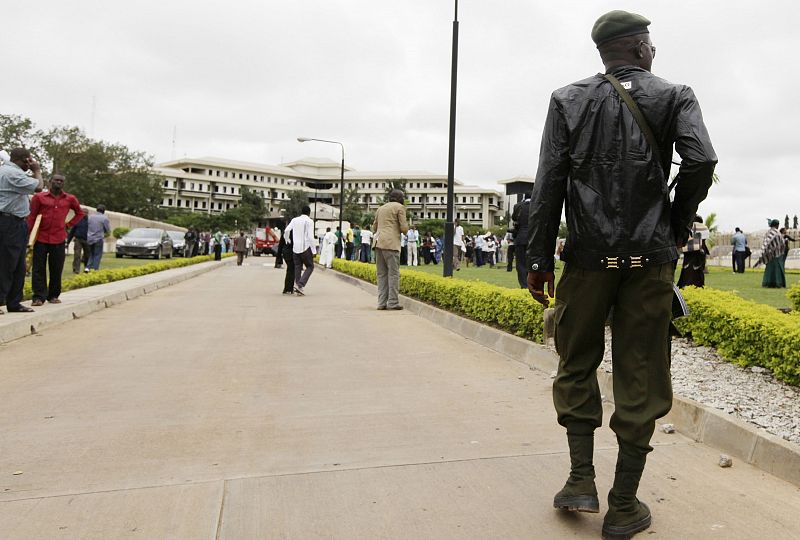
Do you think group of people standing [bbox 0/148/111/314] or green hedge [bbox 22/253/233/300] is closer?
group of people standing [bbox 0/148/111/314]

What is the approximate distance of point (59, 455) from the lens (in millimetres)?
3354

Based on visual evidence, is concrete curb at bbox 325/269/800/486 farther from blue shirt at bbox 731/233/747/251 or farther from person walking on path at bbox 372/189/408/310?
blue shirt at bbox 731/233/747/251

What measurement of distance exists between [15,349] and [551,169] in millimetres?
5669

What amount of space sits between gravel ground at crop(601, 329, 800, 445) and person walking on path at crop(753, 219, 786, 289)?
9081 mm

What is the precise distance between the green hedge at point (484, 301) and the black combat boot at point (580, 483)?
11.8ft

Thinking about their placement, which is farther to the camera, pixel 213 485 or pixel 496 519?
pixel 213 485

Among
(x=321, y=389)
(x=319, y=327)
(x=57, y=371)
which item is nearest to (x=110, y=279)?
(x=319, y=327)

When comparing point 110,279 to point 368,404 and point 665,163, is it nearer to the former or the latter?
point 368,404

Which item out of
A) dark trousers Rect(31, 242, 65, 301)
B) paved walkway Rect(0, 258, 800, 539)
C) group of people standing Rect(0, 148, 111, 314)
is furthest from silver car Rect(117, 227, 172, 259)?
paved walkway Rect(0, 258, 800, 539)

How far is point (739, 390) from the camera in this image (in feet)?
14.1

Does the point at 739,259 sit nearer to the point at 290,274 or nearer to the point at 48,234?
the point at 290,274

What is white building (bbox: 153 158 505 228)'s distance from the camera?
389ft

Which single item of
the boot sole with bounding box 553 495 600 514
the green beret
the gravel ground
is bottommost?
the boot sole with bounding box 553 495 600 514

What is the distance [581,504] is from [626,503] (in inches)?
6.6
